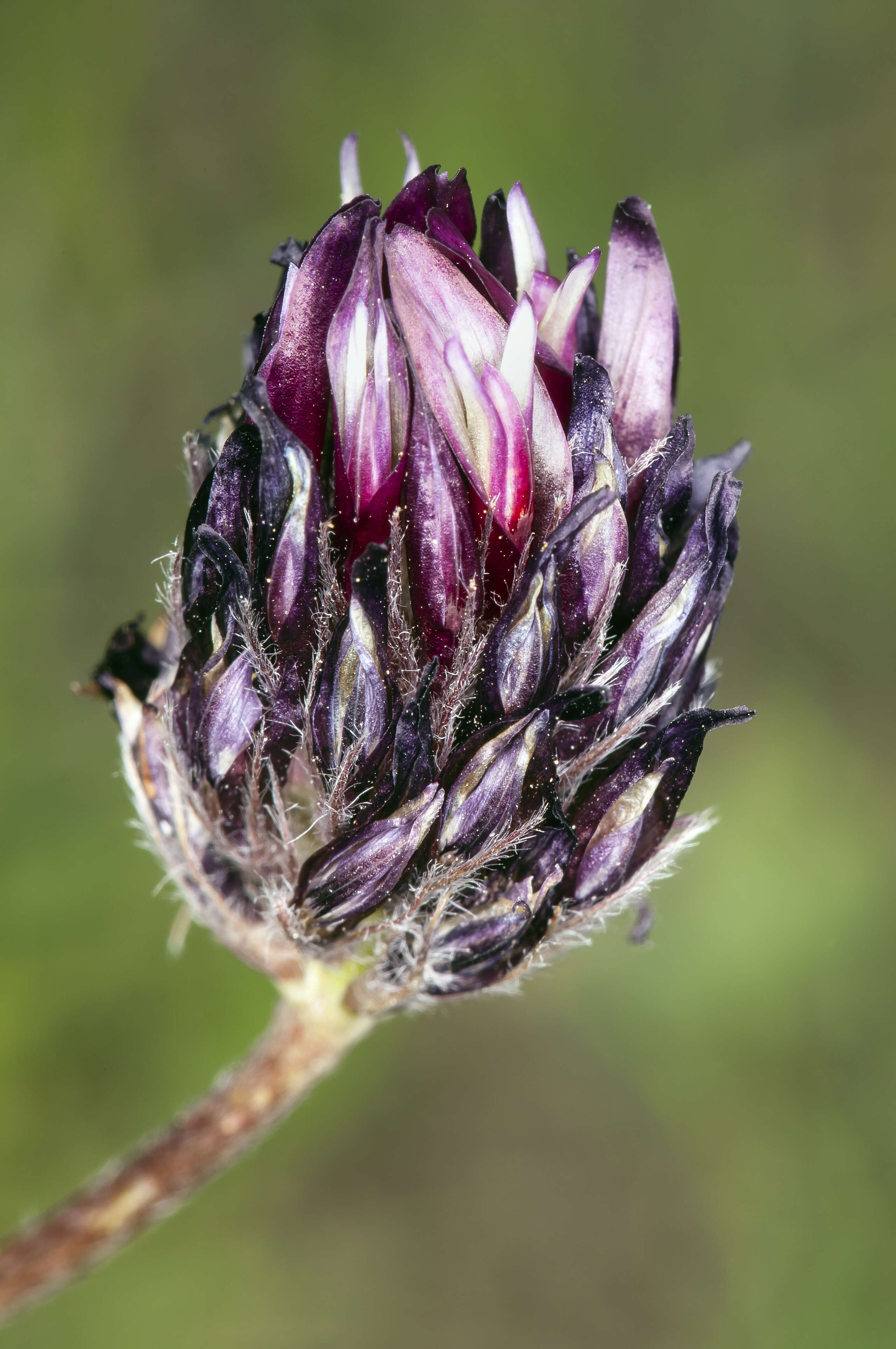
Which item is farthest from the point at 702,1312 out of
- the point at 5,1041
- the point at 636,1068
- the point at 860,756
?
the point at 5,1041

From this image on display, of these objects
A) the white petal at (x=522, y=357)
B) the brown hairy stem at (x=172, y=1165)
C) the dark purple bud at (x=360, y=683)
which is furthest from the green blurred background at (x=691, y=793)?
the white petal at (x=522, y=357)

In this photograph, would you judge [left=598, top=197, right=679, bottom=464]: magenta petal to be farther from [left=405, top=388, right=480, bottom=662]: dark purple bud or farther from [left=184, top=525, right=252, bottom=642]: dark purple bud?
[left=184, top=525, right=252, bottom=642]: dark purple bud

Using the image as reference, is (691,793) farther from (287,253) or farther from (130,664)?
(287,253)

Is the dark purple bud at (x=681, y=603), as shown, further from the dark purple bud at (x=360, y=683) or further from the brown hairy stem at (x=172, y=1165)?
the brown hairy stem at (x=172, y=1165)

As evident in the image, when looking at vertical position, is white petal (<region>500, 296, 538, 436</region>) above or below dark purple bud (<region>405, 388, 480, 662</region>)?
above

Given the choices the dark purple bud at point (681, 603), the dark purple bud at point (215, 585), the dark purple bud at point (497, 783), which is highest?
the dark purple bud at point (215, 585)

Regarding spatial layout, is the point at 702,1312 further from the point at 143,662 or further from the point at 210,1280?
the point at 143,662

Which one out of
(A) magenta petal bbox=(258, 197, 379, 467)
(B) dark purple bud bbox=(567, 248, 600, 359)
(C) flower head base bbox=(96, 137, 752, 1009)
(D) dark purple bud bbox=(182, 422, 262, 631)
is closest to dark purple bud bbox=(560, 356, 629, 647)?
(C) flower head base bbox=(96, 137, 752, 1009)
